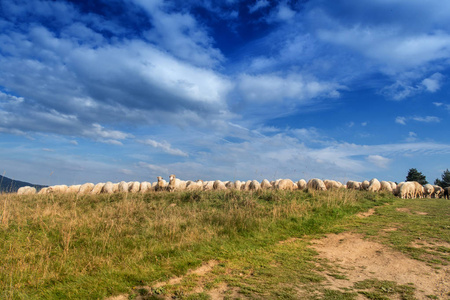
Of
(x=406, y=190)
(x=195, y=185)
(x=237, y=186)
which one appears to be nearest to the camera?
(x=406, y=190)

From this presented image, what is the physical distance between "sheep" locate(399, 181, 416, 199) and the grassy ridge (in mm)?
15619

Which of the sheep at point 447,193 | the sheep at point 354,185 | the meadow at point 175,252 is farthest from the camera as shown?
the sheep at point 447,193

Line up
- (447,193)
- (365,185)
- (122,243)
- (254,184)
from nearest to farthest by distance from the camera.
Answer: (122,243)
(254,184)
(365,185)
(447,193)

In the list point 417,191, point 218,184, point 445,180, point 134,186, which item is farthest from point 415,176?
point 134,186

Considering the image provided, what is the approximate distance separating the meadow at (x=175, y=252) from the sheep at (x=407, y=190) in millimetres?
13802

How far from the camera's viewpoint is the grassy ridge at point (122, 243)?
536cm

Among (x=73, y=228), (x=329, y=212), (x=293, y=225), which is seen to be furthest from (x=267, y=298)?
(x=329, y=212)

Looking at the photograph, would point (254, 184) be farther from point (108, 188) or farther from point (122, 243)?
point (122, 243)

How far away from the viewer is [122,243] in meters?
7.40

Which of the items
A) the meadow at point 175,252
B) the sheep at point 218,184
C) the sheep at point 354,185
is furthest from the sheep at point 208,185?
the meadow at point 175,252

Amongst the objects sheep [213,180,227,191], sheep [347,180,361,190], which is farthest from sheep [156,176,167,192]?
sheep [347,180,361,190]

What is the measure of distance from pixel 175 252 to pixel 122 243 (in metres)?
1.66

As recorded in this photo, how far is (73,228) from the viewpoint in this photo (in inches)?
326

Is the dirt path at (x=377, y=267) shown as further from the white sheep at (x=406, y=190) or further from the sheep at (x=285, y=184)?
the white sheep at (x=406, y=190)
